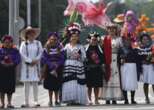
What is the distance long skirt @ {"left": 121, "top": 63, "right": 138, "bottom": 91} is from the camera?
58.5 ft

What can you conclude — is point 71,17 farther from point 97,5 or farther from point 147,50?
point 147,50

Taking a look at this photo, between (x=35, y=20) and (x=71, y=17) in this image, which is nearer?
(x=71, y=17)

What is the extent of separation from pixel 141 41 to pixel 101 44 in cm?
107

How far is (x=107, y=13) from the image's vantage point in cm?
1866

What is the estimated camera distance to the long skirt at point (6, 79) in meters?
17.6

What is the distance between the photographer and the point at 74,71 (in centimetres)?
1761

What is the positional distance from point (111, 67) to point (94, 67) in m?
0.45

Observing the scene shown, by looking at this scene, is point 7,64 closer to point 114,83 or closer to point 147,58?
point 114,83

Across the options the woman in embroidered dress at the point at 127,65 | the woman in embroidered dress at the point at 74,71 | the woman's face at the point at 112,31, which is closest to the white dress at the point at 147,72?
the woman in embroidered dress at the point at 127,65

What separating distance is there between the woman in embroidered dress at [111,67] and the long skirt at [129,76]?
0.14 m

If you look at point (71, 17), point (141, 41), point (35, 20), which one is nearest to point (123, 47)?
point (141, 41)

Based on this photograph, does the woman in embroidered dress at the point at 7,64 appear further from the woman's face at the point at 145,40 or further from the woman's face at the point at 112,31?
the woman's face at the point at 145,40

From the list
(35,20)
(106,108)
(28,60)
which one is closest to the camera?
(106,108)

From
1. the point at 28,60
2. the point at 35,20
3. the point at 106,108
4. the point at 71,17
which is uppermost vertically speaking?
the point at 35,20
